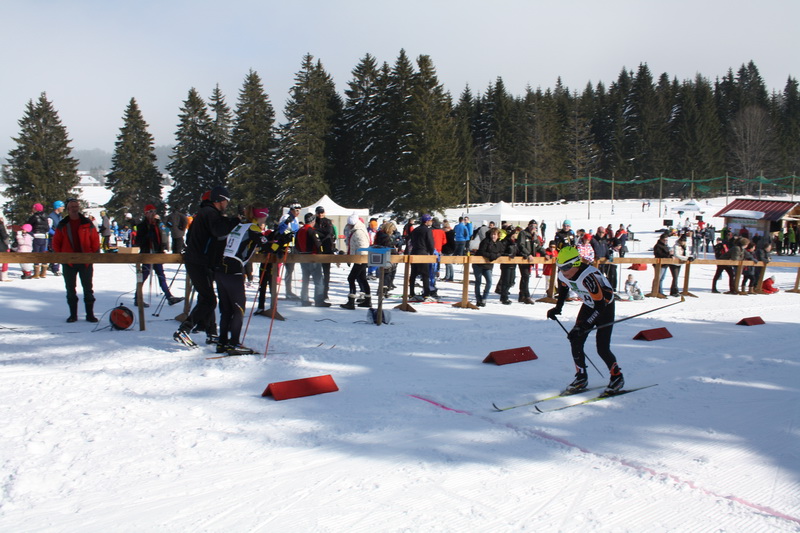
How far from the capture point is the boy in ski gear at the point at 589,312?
6902mm

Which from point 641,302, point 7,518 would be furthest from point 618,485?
point 641,302

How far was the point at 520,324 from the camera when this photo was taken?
37.5ft

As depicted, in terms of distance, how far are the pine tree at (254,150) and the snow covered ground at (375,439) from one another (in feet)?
155

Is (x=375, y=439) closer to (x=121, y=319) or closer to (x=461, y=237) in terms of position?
(x=121, y=319)

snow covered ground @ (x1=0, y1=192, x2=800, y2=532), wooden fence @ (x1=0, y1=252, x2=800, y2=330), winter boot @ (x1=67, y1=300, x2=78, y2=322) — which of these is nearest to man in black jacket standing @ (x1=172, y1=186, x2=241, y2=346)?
snow covered ground @ (x1=0, y1=192, x2=800, y2=532)

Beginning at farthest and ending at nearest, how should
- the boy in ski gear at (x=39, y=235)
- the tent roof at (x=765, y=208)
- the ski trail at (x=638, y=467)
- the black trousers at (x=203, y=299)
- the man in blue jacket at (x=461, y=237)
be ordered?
the tent roof at (x=765, y=208)
the man in blue jacket at (x=461, y=237)
the boy in ski gear at (x=39, y=235)
the black trousers at (x=203, y=299)
the ski trail at (x=638, y=467)

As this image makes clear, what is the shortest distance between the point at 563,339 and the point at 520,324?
49.3 inches

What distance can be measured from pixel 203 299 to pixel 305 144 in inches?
1881

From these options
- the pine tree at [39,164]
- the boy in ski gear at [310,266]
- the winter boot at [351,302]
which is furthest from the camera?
the pine tree at [39,164]

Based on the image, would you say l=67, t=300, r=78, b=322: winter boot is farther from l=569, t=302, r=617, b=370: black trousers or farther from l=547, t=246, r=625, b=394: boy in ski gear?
l=569, t=302, r=617, b=370: black trousers

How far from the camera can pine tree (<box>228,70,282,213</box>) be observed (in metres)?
55.1

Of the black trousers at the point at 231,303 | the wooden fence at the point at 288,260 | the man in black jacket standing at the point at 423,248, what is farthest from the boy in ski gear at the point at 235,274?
the man in black jacket standing at the point at 423,248

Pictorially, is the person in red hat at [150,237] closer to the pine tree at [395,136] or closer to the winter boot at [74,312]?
the winter boot at [74,312]

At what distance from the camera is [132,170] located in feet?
175
